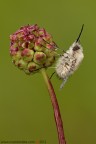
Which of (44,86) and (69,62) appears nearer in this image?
(69,62)

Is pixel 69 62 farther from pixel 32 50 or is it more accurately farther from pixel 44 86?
pixel 44 86

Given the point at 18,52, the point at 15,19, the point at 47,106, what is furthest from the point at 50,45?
the point at 15,19

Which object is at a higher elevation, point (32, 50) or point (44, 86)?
point (44, 86)

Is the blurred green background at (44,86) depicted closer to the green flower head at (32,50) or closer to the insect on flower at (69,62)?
the insect on flower at (69,62)

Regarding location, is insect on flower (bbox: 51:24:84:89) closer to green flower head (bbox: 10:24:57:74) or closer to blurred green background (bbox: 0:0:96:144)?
green flower head (bbox: 10:24:57:74)

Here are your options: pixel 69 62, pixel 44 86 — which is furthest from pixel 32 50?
pixel 44 86

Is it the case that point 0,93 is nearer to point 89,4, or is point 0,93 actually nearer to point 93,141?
point 93,141
